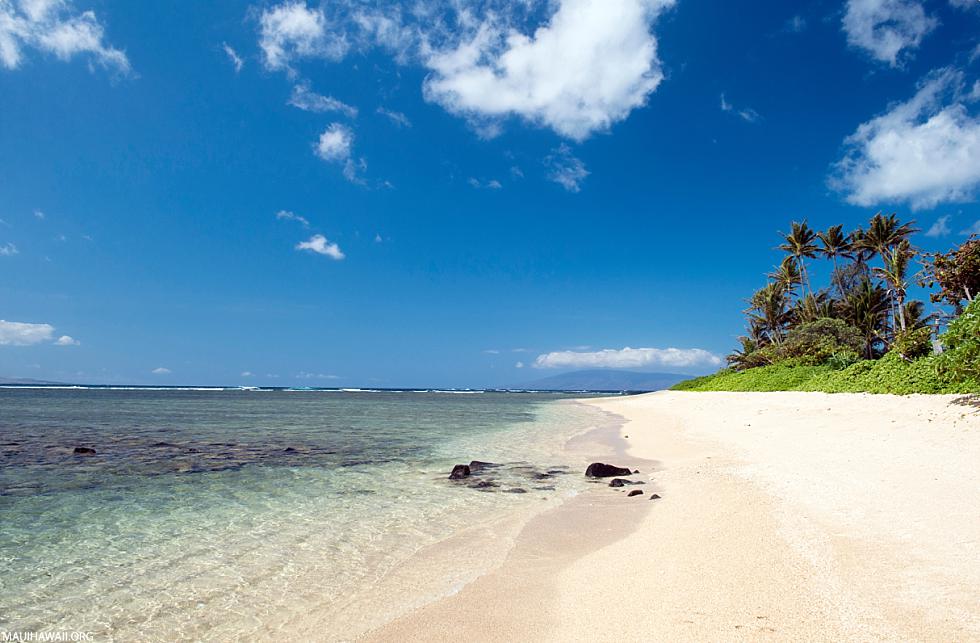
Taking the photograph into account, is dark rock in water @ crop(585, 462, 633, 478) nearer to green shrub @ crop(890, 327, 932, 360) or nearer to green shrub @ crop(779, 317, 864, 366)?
green shrub @ crop(890, 327, 932, 360)

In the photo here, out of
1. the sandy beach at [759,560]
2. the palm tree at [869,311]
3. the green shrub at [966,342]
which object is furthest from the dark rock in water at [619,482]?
the palm tree at [869,311]

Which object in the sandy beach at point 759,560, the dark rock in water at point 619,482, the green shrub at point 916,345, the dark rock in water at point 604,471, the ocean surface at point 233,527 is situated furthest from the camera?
the green shrub at point 916,345

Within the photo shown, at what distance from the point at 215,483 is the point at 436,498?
5.21m

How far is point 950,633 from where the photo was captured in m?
3.44

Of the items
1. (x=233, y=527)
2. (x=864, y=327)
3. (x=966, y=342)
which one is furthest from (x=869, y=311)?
(x=233, y=527)

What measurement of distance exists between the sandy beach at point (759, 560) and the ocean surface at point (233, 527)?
3.04 feet

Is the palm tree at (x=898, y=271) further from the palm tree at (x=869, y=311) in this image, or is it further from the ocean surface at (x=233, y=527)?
the ocean surface at (x=233, y=527)

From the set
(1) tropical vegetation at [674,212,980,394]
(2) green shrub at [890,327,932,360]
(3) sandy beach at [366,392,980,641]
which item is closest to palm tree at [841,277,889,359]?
(1) tropical vegetation at [674,212,980,394]

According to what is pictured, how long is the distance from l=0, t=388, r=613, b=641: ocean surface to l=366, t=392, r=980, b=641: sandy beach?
93 centimetres

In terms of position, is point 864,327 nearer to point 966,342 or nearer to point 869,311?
point 869,311

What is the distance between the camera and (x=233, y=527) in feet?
25.4

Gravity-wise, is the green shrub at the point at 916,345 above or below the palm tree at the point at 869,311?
below

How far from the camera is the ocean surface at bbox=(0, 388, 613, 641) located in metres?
4.93

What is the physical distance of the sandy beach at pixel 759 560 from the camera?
3938 mm
